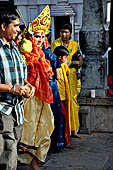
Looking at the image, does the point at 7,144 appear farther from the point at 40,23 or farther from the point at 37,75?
the point at 40,23

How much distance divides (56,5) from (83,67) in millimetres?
6573

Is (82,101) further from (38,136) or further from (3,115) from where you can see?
(3,115)

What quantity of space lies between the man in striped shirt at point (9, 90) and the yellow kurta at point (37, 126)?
2.88 ft

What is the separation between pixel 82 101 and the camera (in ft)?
22.0

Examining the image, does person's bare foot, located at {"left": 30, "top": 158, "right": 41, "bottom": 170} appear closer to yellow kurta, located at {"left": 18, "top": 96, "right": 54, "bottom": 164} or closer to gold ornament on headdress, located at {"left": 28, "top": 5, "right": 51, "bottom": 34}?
yellow kurta, located at {"left": 18, "top": 96, "right": 54, "bottom": 164}

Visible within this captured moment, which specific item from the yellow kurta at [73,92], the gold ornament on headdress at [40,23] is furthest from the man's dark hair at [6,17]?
the yellow kurta at [73,92]

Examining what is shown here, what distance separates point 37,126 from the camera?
462cm

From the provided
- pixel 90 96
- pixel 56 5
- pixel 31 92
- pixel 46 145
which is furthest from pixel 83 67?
pixel 56 5

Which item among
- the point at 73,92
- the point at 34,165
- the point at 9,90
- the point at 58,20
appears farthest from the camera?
the point at 58,20

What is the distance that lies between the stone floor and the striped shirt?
1.58 metres

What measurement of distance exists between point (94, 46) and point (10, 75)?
3393 mm

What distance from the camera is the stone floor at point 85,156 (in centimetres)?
494

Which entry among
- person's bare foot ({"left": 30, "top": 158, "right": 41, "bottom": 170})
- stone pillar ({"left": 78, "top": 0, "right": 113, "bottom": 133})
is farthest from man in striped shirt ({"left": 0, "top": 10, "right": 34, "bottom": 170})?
stone pillar ({"left": 78, "top": 0, "right": 113, "bottom": 133})

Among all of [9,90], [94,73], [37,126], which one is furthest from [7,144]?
[94,73]
